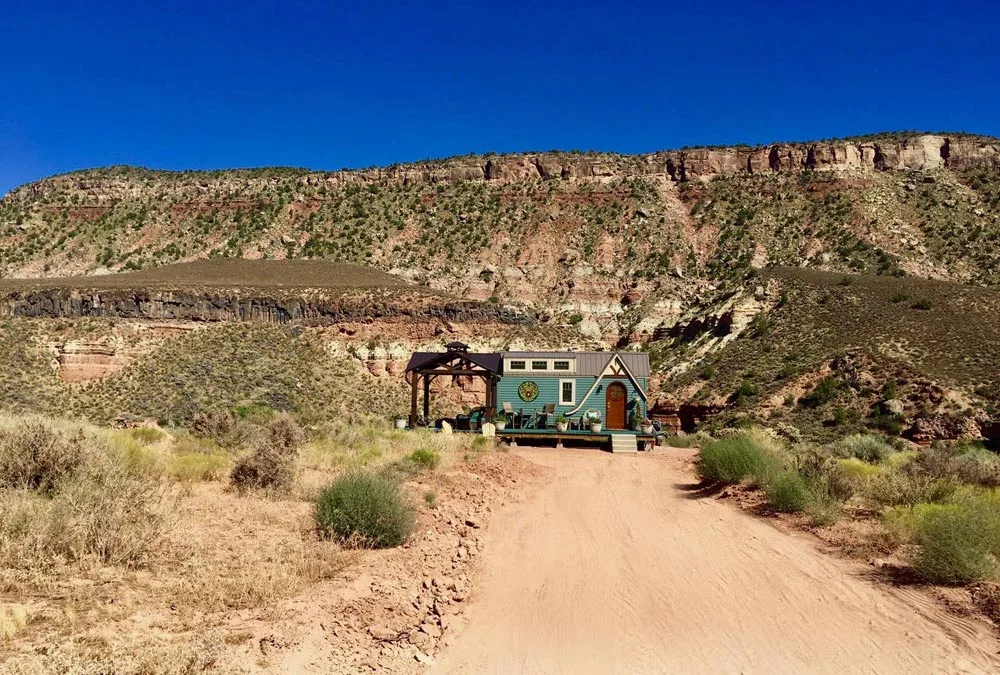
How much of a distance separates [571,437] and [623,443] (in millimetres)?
2228

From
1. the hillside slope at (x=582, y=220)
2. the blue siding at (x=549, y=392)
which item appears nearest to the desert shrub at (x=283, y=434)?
the blue siding at (x=549, y=392)

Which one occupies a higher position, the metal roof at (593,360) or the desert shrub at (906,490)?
the metal roof at (593,360)

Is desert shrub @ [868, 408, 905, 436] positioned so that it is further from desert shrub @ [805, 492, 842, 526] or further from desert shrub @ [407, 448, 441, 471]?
desert shrub @ [407, 448, 441, 471]

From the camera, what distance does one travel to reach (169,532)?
8.17m

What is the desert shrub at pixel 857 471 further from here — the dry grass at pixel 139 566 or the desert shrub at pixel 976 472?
the dry grass at pixel 139 566

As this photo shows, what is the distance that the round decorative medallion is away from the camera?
29.6 meters

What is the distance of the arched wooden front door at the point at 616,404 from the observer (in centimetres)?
2944

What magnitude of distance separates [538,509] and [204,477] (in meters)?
6.34

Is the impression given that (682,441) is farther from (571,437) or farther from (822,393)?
(822,393)

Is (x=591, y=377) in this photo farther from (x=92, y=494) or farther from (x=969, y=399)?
(x=92, y=494)

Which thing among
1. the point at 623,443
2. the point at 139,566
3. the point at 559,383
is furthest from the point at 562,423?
the point at 139,566

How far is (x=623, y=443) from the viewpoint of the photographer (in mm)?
25828

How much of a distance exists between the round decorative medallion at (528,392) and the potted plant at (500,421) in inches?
50.2

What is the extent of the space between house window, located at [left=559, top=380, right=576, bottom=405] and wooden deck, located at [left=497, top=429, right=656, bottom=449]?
2243 millimetres
